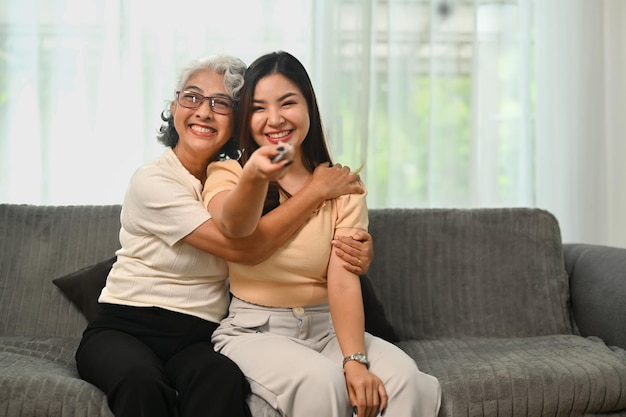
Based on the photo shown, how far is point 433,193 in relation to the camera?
3.19 m

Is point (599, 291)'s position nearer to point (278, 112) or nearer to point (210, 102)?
point (278, 112)

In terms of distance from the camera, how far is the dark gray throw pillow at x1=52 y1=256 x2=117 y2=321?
2.27 metres

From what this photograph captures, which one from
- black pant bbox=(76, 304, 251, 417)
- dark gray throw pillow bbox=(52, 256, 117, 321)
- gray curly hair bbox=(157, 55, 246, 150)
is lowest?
black pant bbox=(76, 304, 251, 417)

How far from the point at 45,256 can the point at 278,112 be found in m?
1.04

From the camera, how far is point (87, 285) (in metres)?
2.28

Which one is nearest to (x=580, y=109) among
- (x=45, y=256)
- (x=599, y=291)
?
(x=599, y=291)

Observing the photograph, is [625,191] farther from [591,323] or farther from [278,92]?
[278,92]

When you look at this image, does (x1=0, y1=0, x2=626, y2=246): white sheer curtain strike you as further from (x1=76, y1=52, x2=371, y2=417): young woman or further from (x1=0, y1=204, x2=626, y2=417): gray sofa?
(x1=76, y1=52, x2=371, y2=417): young woman

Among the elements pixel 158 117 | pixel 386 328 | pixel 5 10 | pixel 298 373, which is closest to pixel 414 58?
pixel 158 117

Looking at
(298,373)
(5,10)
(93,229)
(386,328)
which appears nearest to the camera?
(298,373)

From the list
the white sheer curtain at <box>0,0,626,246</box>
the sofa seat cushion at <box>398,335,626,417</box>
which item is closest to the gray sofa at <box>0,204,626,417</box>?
the sofa seat cushion at <box>398,335,626,417</box>

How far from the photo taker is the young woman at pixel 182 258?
1.65 meters

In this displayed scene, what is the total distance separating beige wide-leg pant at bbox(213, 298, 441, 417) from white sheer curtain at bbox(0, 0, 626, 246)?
1.34 meters

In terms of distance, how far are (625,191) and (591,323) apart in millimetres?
1168
